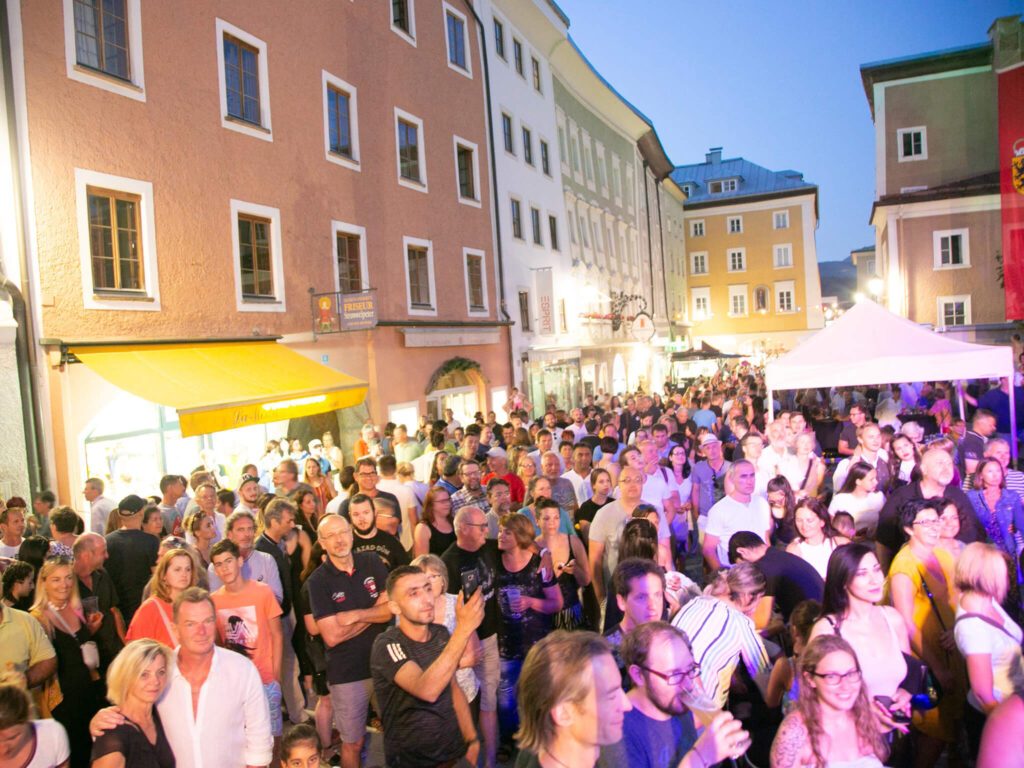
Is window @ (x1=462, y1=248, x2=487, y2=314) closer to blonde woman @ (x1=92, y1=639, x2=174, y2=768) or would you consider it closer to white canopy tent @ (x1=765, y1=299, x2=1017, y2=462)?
white canopy tent @ (x1=765, y1=299, x2=1017, y2=462)

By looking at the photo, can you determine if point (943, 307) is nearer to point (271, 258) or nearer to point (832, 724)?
point (271, 258)

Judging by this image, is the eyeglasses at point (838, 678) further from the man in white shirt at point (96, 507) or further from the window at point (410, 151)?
the window at point (410, 151)

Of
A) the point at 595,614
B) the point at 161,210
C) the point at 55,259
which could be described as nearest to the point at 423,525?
the point at 595,614

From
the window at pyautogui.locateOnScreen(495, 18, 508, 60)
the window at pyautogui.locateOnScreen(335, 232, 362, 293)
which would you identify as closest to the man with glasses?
the window at pyautogui.locateOnScreen(335, 232, 362, 293)

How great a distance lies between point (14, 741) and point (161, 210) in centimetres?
976

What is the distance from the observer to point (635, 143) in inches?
1542

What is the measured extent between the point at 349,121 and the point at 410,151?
93.7 inches

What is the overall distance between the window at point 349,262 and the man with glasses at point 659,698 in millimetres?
13093

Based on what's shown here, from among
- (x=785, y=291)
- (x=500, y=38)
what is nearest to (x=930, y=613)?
(x=500, y=38)

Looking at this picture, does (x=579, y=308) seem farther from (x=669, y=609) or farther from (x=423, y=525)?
(x=669, y=609)

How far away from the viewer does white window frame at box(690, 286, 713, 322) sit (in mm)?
55281

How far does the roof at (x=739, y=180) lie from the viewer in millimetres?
53781

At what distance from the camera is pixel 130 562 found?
6.09m

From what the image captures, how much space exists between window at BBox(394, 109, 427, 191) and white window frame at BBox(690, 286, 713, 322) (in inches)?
1577
